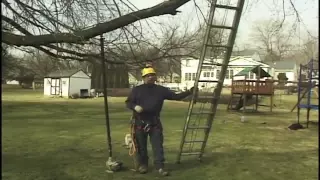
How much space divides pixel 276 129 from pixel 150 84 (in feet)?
30.4

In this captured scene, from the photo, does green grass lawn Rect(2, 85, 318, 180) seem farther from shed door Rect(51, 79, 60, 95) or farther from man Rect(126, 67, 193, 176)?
shed door Rect(51, 79, 60, 95)

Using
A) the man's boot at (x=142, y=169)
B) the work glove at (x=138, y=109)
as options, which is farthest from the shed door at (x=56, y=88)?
the work glove at (x=138, y=109)

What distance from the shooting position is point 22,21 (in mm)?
6926

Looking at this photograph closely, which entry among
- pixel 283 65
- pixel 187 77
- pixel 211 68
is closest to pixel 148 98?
pixel 211 68

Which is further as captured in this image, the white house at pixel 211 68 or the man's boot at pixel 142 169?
the white house at pixel 211 68

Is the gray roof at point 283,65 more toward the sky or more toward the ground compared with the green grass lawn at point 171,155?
Answer: more toward the sky

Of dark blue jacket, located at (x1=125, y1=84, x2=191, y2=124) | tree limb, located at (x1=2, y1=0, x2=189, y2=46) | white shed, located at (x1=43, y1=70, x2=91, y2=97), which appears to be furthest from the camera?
white shed, located at (x1=43, y1=70, x2=91, y2=97)

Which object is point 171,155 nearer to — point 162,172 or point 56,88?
point 162,172

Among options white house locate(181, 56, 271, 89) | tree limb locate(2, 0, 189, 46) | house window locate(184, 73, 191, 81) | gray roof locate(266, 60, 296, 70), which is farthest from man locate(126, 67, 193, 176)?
gray roof locate(266, 60, 296, 70)

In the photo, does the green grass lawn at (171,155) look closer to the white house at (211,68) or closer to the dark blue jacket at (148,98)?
the dark blue jacket at (148,98)

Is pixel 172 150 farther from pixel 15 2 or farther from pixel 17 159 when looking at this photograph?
pixel 15 2

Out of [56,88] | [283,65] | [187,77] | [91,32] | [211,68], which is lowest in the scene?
[56,88]

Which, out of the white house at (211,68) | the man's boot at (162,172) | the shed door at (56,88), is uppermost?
the white house at (211,68)

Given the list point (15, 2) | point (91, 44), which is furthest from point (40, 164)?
point (15, 2)
